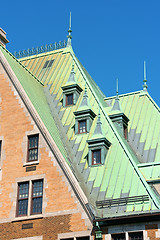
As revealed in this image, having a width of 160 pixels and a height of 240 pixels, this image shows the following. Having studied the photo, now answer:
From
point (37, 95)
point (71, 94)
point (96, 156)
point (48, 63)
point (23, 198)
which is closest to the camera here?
point (23, 198)

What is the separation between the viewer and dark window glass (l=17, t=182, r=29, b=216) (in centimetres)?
3134

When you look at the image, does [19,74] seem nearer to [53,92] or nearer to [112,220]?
[53,92]

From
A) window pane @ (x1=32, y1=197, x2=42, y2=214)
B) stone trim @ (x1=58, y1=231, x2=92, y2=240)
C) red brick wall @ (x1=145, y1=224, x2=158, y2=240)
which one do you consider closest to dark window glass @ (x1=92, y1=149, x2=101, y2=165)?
window pane @ (x1=32, y1=197, x2=42, y2=214)

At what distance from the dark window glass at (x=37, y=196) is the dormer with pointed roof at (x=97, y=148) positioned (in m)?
3.83

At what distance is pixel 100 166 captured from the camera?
1297 inches

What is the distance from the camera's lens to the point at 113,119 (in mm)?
38906

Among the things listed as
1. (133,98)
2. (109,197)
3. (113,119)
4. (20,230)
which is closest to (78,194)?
(109,197)

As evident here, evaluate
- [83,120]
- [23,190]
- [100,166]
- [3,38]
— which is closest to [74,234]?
[23,190]

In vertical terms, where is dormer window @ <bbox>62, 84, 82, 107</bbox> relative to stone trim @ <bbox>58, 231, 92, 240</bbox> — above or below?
above

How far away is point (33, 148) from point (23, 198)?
3.45 m

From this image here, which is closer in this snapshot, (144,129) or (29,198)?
(29,198)

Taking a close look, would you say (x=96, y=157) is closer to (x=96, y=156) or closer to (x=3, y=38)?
(x=96, y=156)

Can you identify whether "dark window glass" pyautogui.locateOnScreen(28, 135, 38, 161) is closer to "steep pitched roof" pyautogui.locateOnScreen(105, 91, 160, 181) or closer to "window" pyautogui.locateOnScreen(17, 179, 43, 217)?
"window" pyautogui.locateOnScreen(17, 179, 43, 217)

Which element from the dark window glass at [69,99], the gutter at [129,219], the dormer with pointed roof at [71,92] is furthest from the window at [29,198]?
the dark window glass at [69,99]
